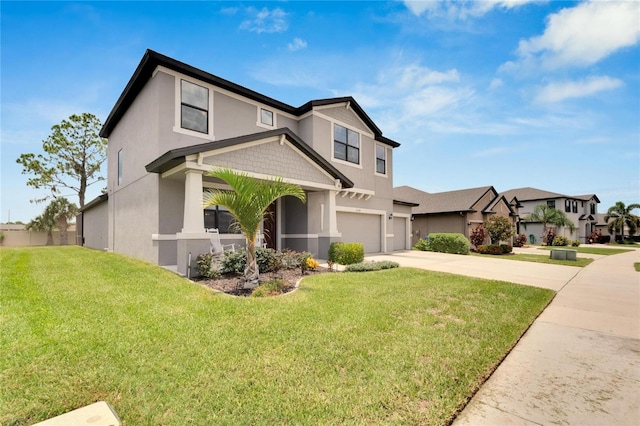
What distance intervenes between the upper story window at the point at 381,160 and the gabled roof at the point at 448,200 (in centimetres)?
880

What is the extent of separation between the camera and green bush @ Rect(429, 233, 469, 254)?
60.2 feet

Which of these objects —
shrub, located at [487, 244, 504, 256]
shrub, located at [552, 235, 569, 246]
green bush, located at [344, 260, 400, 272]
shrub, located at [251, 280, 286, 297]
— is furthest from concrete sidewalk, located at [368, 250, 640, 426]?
shrub, located at [552, 235, 569, 246]

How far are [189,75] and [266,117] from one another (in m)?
3.58

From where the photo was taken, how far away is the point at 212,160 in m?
8.88

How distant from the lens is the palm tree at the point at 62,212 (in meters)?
29.6

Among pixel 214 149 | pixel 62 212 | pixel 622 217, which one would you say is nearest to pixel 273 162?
pixel 214 149

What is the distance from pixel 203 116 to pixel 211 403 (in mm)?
10701

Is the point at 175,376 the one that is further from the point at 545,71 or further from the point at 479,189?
the point at 479,189

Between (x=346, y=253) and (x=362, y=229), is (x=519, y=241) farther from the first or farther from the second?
(x=346, y=253)

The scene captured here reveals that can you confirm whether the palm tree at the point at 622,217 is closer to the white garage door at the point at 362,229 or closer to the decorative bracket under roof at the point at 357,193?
the white garage door at the point at 362,229

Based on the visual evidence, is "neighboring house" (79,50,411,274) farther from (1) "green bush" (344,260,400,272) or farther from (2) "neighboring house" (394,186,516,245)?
(2) "neighboring house" (394,186,516,245)

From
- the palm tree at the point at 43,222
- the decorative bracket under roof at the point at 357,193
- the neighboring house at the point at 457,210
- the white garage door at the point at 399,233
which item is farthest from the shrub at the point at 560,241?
the palm tree at the point at 43,222

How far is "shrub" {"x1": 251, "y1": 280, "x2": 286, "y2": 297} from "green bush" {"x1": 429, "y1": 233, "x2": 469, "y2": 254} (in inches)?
588

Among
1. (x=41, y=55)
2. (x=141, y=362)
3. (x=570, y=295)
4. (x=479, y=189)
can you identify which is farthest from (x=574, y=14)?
(x=479, y=189)
